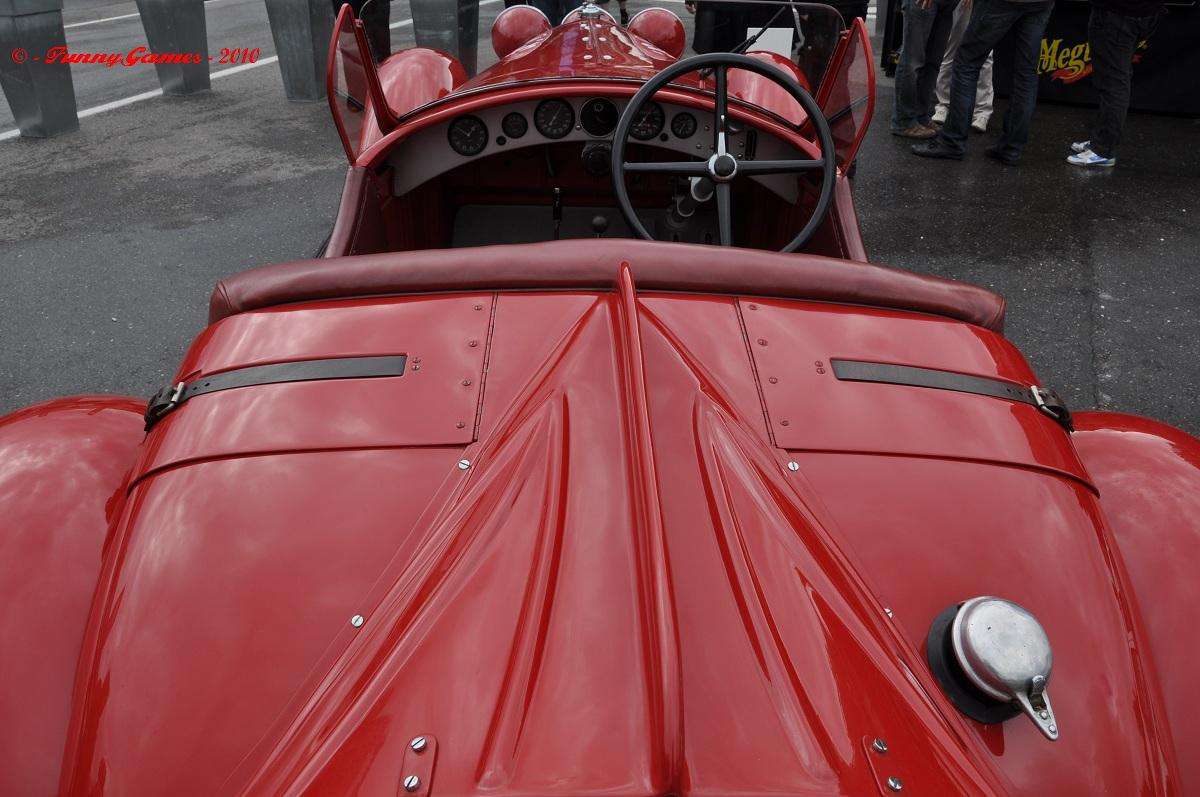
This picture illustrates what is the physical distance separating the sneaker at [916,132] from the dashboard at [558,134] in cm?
423

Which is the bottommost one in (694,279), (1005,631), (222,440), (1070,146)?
(1070,146)

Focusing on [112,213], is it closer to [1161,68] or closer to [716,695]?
[716,695]

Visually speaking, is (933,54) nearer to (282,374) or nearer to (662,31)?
(662,31)

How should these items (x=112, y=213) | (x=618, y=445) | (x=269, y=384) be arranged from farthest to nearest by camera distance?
(x=112, y=213) < (x=269, y=384) < (x=618, y=445)

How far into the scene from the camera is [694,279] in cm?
183

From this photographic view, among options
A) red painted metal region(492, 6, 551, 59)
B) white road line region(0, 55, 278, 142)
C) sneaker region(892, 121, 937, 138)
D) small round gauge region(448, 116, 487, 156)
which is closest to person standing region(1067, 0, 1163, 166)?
sneaker region(892, 121, 937, 138)

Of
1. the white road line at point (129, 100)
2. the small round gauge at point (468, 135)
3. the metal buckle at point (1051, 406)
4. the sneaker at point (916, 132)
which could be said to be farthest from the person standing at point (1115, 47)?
the white road line at point (129, 100)

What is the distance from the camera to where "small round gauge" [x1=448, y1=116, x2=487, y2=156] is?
2963mm

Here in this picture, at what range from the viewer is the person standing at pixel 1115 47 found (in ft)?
16.9

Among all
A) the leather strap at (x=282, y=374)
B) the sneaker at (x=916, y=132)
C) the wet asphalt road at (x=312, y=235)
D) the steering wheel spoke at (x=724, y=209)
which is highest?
the steering wheel spoke at (x=724, y=209)

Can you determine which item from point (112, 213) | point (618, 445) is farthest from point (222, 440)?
point (112, 213)

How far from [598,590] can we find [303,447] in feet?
2.44

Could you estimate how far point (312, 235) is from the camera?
507cm

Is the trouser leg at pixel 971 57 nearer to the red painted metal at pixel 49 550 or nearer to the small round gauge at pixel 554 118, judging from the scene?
the small round gauge at pixel 554 118
